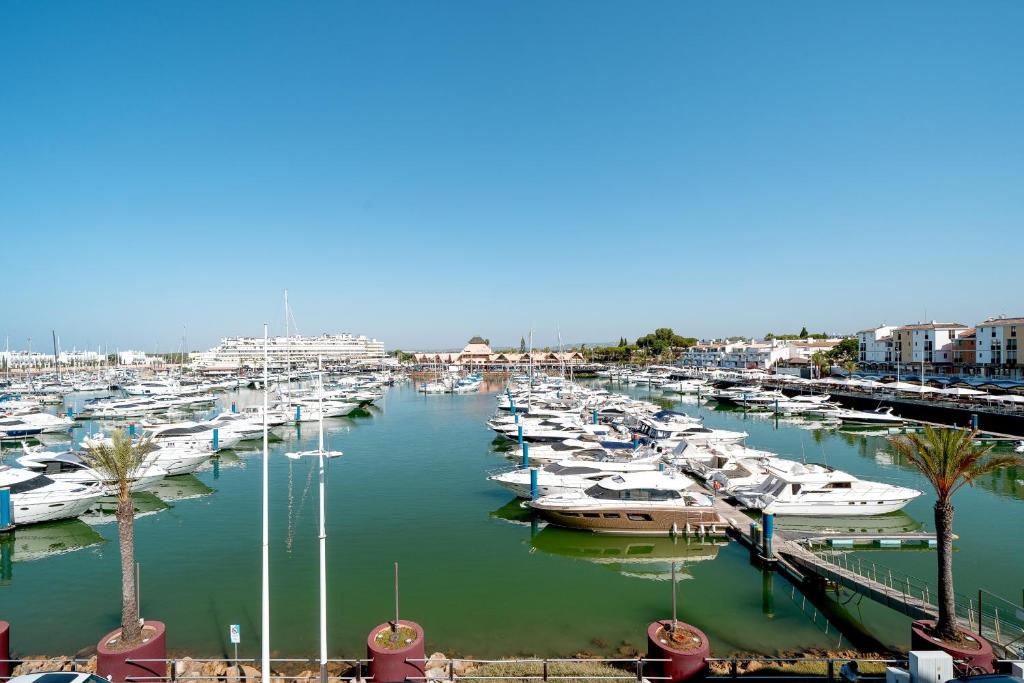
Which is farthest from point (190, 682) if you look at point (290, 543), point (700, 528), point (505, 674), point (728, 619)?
point (700, 528)

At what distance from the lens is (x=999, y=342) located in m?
78.6

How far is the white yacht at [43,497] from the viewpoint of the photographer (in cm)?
2536

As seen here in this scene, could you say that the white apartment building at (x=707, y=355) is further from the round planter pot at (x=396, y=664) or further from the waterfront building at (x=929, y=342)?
the round planter pot at (x=396, y=664)

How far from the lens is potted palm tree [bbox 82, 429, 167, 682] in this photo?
11086 mm

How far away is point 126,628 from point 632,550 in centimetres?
1811

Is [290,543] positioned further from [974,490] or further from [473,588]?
[974,490]

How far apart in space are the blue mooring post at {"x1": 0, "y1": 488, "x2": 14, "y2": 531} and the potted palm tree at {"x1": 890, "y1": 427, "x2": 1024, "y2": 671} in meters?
35.9

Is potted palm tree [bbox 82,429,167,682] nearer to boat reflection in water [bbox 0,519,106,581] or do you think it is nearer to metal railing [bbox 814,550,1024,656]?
boat reflection in water [bbox 0,519,106,581]

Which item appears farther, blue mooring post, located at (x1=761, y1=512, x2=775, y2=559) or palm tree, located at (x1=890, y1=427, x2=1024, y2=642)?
blue mooring post, located at (x1=761, y1=512, x2=775, y2=559)

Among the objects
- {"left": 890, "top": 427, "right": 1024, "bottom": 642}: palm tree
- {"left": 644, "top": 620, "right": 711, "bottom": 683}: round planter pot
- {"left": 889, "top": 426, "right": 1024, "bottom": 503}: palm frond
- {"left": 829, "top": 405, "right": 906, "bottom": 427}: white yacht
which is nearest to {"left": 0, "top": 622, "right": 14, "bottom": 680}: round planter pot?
{"left": 644, "top": 620, "right": 711, "bottom": 683}: round planter pot

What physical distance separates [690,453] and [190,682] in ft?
100

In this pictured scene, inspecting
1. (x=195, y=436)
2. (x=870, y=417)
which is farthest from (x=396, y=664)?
(x=870, y=417)

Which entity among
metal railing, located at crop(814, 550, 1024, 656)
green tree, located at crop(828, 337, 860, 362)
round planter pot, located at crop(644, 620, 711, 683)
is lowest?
metal railing, located at crop(814, 550, 1024, 656)

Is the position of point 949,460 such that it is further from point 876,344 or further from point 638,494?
point 876,344
